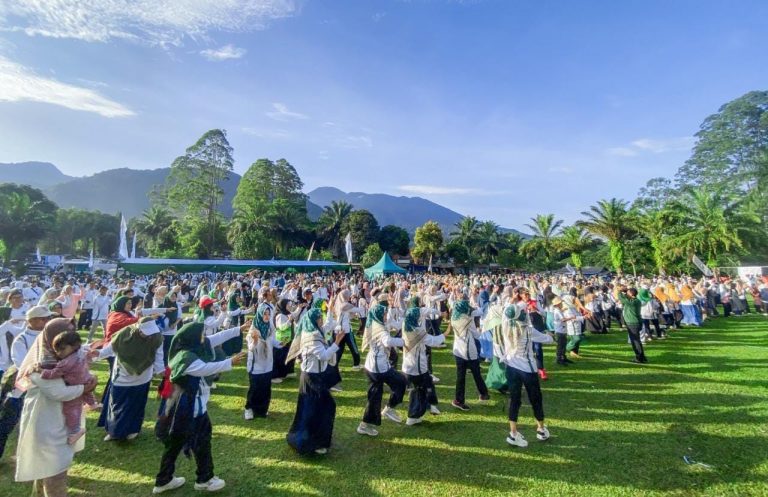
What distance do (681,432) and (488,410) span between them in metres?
2.59

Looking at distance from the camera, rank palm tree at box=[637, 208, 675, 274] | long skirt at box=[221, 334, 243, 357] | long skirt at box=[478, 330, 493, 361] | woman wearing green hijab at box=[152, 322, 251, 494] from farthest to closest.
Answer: palm tree at box=[637, 208, 675, 274] < long skirt at box=[478, 330, 493, 361] < long skirt at box=[221, 334, 243, 357] < woman wearing green hijab at box=[152, 322, 251, 494]

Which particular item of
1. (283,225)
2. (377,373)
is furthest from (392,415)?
(283,225)

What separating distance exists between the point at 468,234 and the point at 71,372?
56003mm

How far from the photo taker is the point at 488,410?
5953 millimetres

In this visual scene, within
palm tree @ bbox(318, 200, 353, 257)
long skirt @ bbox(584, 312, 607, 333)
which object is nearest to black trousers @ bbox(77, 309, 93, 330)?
long skirt @ bbox(584, 312, 607, 333)

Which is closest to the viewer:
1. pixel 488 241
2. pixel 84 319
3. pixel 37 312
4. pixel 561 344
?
pixel 37 312

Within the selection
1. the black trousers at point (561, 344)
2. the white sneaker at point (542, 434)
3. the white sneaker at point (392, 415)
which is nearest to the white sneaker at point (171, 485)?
the white sneaker at point (392, 415)

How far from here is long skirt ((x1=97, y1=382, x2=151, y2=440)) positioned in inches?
187

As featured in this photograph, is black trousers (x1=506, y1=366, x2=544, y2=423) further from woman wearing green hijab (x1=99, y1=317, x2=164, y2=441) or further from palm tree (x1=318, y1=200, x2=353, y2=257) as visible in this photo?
palm tree (x1=318, y1=200, x2=353, y2=257)

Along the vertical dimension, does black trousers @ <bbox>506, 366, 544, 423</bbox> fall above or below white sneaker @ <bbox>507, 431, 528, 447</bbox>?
above

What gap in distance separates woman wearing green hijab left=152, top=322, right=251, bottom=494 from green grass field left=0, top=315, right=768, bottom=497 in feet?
0.83

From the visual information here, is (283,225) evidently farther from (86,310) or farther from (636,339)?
(636,339)

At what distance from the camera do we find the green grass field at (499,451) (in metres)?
3.88

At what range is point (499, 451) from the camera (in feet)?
15.1
